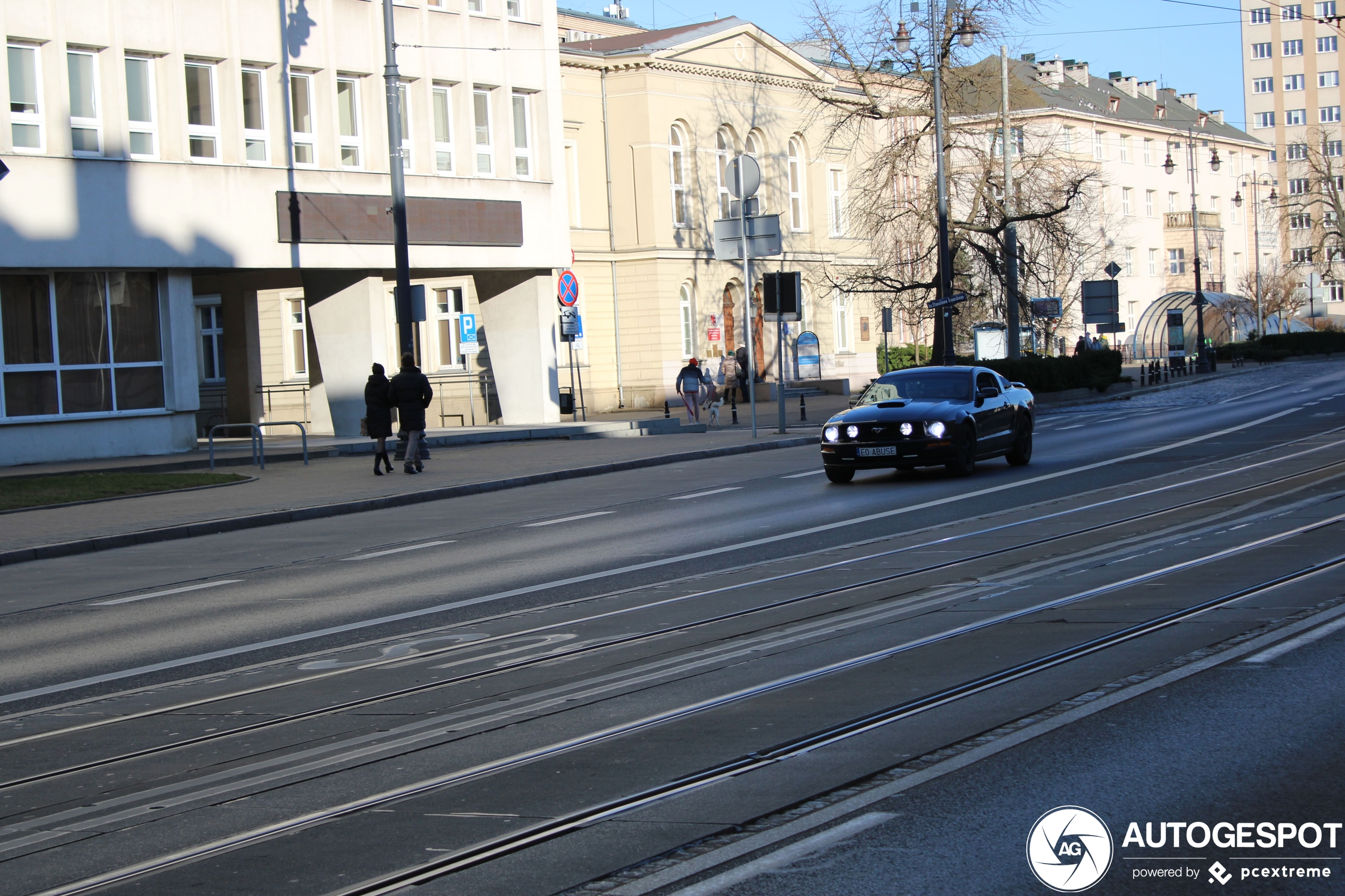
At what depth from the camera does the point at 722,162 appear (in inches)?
2157

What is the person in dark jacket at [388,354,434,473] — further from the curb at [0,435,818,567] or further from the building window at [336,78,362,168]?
the building window at [336,78,362,168]

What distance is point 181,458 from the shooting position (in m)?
28.8

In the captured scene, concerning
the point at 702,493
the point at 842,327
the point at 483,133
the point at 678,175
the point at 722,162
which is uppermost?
the point at 722,162

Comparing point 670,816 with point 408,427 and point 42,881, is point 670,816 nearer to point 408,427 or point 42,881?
point 42,881

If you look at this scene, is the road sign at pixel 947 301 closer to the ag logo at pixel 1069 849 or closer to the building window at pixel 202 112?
the building window at pixel 202 112

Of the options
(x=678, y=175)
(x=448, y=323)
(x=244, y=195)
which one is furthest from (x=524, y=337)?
(x=678, y=175)

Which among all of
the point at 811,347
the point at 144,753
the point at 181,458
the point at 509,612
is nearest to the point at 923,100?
the point at 811,347

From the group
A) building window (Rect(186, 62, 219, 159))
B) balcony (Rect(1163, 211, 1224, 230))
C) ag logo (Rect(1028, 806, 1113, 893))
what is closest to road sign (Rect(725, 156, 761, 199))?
building window (Rect(186, 62, 219, 159))

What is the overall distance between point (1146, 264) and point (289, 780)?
9539 centimetres

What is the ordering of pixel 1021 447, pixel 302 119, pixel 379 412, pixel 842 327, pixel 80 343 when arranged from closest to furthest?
pixel 1021 447 < pixel 379 412 < pixel 80 343 < pixel 302 119 < pixel 842 327

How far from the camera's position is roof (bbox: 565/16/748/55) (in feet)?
172

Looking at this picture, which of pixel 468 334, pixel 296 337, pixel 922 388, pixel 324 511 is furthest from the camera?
pixel 296 337

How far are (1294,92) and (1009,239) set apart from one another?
308 feet

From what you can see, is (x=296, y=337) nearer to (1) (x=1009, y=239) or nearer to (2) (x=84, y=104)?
(2) (x=84, y=104)
